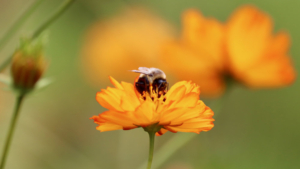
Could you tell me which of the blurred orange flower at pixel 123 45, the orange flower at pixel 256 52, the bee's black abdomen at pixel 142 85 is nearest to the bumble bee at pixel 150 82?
the bee's black abdomen at pixel 142 85

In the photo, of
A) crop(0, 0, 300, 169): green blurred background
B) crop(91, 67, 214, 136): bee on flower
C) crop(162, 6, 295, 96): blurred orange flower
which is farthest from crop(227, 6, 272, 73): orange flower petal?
crop(91, 67, 214, 136): bee on flower

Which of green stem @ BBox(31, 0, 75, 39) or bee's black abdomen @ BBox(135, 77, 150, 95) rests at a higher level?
green stem @ BBox(31, 0, 75, 39)

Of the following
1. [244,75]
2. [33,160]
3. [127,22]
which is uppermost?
[127,22]

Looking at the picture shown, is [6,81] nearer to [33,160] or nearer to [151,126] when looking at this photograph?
[151,126]

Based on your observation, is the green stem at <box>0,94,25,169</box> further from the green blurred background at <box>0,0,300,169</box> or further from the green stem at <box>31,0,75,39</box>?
the green blurred background at <box>0,0,300,169</box>

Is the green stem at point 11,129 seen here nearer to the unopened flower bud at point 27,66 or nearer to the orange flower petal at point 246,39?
the unopened flower bud at point 27,66

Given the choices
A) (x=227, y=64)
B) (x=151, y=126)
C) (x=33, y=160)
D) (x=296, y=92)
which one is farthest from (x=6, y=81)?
(x=296, y=92)
